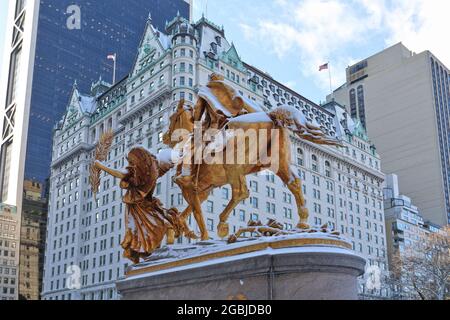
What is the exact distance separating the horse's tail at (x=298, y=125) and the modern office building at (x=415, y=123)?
4391 inches

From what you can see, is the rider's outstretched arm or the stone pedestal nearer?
the stone pedestal

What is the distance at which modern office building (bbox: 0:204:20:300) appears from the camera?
106 m

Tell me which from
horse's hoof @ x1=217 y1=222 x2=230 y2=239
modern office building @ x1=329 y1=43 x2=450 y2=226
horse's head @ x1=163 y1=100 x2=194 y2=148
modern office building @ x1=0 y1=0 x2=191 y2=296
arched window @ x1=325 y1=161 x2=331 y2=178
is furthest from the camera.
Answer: modern office building @ x1=329 y1=43 x2=450 y2=226

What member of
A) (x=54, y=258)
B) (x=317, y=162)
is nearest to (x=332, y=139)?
(x=317, y=162)

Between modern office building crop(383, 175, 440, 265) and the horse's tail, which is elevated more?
modern office building crop(383, 175, 440, 265)

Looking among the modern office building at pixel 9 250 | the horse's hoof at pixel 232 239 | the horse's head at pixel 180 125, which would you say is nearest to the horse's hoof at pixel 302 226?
the horse's hoof at pixel 232 239

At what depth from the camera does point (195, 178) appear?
17812 millimetres

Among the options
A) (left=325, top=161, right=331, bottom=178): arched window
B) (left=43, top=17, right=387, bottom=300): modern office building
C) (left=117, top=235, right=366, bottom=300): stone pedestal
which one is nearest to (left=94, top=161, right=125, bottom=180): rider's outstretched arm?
(left=117, top=235, right=366, bottom=300): stone pedestal

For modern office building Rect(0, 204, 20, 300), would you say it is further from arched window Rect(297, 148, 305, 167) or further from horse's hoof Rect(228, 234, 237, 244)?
horse's hoof Rect(228, 234, 237, 244)

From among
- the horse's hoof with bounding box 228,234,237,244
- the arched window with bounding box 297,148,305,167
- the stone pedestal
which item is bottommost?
the stone pedestal

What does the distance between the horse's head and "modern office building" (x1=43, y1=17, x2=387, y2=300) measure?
3990 centimetres

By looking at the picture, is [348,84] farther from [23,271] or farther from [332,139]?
[332,139]

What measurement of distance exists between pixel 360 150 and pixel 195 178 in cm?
8078

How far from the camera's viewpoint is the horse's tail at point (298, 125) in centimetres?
1625
